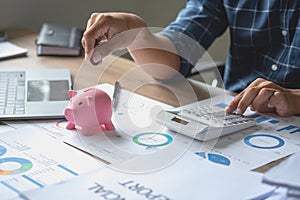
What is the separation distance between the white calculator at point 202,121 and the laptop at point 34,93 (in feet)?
0.64

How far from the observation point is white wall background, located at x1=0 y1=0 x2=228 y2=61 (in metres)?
1.68

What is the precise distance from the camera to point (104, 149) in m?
0.82

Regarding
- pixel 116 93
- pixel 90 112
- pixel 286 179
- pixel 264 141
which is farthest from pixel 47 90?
pixel 286 179

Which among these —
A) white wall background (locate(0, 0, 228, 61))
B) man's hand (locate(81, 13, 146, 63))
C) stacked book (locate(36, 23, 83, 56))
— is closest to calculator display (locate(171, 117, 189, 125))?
man's hand (locate(81, 13, 146, 63))

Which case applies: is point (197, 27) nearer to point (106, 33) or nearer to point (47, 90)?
point (106, 33)

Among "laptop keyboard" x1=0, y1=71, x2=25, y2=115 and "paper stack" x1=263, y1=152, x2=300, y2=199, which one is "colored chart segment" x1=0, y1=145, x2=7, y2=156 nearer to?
"laptop keyboard" x1=0, y1=71, x2=25, y2=115

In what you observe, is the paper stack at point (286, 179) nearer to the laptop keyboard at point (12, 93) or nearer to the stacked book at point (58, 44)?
the laptop keyboard at point (12, 93)

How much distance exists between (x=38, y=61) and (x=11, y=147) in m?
0.52

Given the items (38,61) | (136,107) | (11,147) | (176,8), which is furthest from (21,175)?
(176,8)

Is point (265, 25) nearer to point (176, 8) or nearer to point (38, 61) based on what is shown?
point (38, 61)

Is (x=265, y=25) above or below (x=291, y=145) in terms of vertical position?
above

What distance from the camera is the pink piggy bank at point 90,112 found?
859 mm

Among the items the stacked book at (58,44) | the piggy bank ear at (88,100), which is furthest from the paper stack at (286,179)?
the stacked book at (58,44)

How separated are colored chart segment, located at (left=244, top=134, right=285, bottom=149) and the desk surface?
183mm
